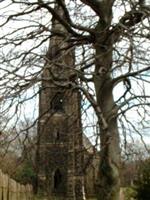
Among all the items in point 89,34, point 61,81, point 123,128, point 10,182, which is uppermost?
point 89,34

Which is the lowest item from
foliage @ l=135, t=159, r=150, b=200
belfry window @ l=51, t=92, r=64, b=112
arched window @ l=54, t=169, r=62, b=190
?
foliage @ l=135, t=159, r=150, b=200

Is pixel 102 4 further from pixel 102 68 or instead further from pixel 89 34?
pixel 102 68

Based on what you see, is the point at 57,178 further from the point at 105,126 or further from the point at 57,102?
the point at 105,126

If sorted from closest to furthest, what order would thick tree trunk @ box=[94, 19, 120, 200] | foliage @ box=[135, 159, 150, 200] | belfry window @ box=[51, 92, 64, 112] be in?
thick tree trunk @ box=[94, 19, 120, 200] < belfry window @ box=[51, 92, 64, 112] < foliage @ box=[135, 159, 150, 200]

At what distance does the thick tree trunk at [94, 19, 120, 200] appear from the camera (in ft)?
26.5

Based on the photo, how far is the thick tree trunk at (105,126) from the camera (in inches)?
317

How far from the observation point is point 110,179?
820 centimetres

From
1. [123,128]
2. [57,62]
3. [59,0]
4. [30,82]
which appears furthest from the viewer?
[123,128]

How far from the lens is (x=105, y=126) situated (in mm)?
7824

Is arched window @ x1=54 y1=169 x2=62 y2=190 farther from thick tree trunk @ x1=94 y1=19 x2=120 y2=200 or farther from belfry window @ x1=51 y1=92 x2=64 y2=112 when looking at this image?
thick tree trunk @ x1=94 y1=19 x2=120 y2=200

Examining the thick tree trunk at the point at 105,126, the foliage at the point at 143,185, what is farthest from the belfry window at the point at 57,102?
the foliage at the point at 143,185

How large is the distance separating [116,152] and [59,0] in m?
2.68

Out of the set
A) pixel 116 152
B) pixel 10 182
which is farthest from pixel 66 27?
pixel 10 182

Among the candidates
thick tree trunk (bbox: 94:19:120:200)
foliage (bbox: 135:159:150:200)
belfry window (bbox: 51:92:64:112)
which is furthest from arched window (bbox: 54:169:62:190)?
thick tree trunk (bbox: 94:19:120:200)
